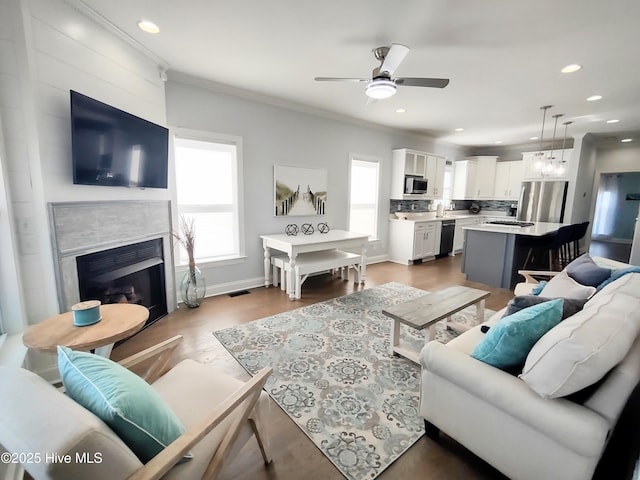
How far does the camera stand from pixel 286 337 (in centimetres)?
274

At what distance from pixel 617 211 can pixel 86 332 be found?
39.6 feet

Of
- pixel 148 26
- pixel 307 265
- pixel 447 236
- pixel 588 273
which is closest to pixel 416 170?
pixel 447 236

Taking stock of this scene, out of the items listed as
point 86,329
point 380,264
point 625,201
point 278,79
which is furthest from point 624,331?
point 625,201

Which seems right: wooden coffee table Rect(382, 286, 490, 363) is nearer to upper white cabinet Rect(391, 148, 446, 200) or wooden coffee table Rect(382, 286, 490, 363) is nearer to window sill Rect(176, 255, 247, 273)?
window sill Rect(176, 255, 247, 273)

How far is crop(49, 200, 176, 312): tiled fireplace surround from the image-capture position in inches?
80.5

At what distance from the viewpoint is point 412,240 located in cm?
557

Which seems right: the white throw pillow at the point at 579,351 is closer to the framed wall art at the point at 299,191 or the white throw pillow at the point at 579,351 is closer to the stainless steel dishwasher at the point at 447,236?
the framed wall art at the point at 299,191

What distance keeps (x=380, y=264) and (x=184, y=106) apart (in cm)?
422

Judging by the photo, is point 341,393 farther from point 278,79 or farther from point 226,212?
point 278,79

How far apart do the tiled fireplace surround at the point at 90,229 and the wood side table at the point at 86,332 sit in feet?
1.72

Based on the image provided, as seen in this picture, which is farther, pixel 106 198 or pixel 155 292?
pixel 155 292

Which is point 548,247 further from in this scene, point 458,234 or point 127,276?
point 127,276

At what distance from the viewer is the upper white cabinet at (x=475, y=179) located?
7145 millimetres

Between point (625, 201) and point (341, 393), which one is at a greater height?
point (625, 201)
